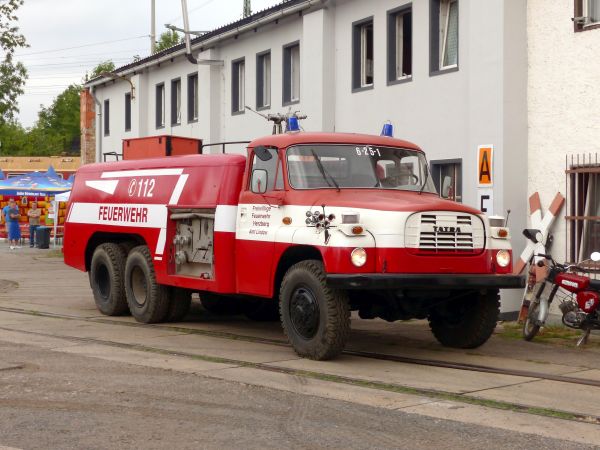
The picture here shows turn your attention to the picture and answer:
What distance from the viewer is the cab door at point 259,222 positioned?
11734 mm

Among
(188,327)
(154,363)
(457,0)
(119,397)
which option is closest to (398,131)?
(457,0)

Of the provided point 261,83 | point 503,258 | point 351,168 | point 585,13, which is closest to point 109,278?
point 351,168

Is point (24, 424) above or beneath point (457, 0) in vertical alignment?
beneath

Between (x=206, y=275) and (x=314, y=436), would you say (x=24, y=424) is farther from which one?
(x=206, y=275)

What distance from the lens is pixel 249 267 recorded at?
1213 centimetres

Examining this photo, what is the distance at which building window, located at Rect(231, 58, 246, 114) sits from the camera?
27.1 meters

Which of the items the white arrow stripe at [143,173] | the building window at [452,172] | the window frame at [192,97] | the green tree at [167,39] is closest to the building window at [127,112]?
the window frame at [192,97]

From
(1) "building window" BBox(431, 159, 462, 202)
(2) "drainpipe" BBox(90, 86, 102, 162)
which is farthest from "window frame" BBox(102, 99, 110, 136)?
(1) "building window" BBox(431, 159, 462, 202)

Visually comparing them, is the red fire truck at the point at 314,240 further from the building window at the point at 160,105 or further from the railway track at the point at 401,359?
the building window at the point at 160,105

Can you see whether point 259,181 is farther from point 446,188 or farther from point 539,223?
point 539,223

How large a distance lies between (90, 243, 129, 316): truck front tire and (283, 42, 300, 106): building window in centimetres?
945

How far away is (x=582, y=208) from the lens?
49.5ft

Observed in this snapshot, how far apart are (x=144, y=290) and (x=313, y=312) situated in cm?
454

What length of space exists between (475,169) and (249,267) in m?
5.55
